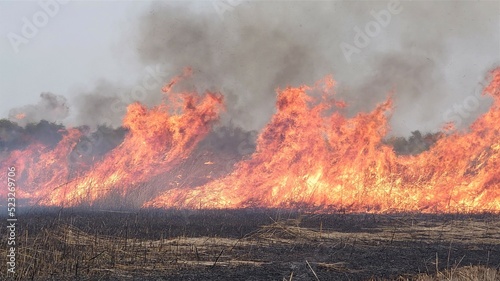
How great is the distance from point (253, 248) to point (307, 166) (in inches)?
554

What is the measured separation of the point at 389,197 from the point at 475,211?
3.96 m

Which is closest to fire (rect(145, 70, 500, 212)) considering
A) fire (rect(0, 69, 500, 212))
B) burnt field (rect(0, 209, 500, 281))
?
fire (rect(0, 69, 500, 212))

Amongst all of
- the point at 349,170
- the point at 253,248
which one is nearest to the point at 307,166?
the point at 349,170

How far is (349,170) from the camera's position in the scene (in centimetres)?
2981

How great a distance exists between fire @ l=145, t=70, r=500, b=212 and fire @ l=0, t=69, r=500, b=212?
5cm

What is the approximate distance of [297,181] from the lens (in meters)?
29.9

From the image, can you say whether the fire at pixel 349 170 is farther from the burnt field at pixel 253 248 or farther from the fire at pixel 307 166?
the burnt field at pixel 253 248

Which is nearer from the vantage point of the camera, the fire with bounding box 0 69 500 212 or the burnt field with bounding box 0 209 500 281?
the burnt field with bounding box 0 209 500 281

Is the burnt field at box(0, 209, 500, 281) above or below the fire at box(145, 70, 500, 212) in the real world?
below

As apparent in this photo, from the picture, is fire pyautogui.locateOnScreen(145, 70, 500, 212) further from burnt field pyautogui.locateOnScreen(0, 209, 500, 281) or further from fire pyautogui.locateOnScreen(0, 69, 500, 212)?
burnt field pyautogui.locateOnScreen(0, 209, 500, 281)

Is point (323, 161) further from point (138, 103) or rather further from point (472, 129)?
point (138, 103)

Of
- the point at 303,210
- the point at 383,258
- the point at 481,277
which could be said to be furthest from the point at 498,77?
the point at 481,277

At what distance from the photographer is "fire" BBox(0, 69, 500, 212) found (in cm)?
2925

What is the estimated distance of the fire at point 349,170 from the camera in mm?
29094
